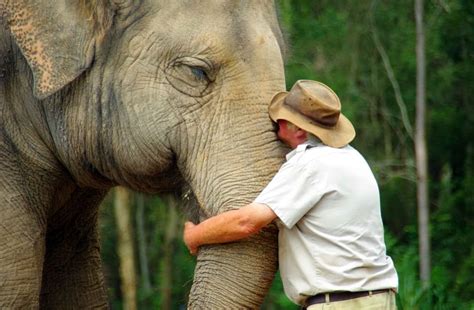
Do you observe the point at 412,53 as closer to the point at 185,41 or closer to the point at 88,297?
the point at 88,297

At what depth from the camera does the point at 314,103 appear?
18.6 ft

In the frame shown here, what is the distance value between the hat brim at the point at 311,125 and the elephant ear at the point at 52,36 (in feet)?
2.62

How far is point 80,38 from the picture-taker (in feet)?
Result: 19.8

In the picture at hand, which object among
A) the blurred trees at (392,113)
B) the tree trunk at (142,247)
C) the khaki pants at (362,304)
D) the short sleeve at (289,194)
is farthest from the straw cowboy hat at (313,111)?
the tree trunk at (142,247)

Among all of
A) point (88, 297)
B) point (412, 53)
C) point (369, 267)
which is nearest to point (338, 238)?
point (369, 267)

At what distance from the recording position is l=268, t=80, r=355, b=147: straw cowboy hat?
563 cm

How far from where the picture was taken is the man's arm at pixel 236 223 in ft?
18.1

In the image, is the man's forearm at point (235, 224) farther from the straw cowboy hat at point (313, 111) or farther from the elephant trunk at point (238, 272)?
the straw cowboy hat at point (313, 111)

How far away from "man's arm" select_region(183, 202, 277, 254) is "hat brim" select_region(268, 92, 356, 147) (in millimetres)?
333

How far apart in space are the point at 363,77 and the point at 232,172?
798cm

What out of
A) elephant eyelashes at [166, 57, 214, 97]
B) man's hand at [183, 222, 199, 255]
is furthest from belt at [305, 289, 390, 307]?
elephant eyelashes at [166, 57, 214, 97]

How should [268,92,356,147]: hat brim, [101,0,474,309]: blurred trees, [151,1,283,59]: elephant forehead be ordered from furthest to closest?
[101,0,474,309]: blurred trees
[151,1,283,59]: elephant forehead
[268,92,356,147]: hat brim

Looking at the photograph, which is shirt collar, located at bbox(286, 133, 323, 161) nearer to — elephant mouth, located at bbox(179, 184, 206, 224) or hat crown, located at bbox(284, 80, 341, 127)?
hat crown, located at bbox(284, 80, 341, 127)

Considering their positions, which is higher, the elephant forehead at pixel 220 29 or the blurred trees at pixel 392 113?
the elephant forehead at pixel 220 29
